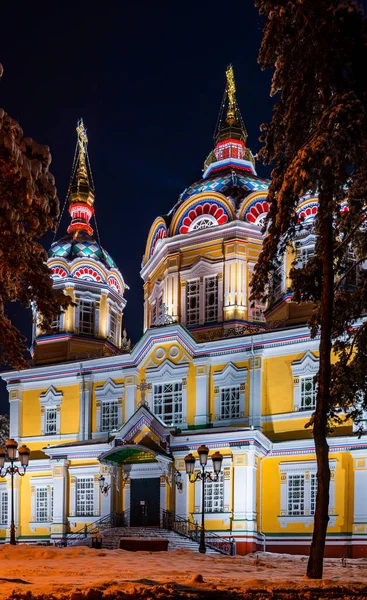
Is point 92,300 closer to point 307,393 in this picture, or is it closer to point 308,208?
point 308,208

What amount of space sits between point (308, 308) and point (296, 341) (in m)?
1.40

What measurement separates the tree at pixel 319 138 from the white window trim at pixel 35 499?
18.6 meters

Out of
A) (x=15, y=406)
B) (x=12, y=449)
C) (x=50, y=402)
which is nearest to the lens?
(x=12, y=449)

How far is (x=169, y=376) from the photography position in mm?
28281

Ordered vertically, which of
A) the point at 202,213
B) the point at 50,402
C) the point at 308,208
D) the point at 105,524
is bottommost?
the point at 105,524

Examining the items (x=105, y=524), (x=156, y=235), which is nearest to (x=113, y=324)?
(x=156, y=235)

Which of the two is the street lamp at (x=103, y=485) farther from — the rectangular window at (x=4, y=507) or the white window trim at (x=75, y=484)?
the rectangular window at (x=4, y=507)

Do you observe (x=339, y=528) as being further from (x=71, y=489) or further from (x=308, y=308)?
(x=71, y=489)

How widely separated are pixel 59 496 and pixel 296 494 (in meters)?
9.12

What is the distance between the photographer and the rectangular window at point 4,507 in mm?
30109

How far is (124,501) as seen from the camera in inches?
1070

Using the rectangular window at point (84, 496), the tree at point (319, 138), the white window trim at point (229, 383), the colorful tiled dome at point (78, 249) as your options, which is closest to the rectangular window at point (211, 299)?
the white window trim at point (229, 383)

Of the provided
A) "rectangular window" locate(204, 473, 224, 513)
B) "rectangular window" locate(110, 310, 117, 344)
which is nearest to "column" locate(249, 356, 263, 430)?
"rectangular window" locate(204, 473, 224, 513)

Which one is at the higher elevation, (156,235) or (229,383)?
(156,235)
